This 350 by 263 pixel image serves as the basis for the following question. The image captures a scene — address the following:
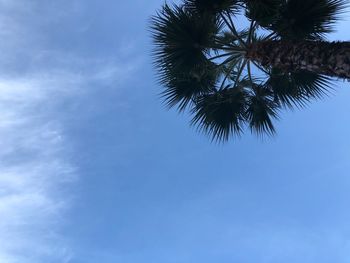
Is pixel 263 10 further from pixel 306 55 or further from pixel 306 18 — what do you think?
pixel 306 55

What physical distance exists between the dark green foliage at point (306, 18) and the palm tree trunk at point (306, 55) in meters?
0.85

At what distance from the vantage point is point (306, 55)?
397 inches

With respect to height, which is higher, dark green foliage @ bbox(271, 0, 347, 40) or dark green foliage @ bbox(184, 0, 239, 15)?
dark green foliage @ bbox(184, 0, 239, 15)

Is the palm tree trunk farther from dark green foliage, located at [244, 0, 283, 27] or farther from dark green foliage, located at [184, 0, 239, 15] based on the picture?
dark green foliage, located at [184, 0, 239, 15]

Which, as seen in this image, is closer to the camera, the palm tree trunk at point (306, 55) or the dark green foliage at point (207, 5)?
the palm tree trunk at point (306, 55)

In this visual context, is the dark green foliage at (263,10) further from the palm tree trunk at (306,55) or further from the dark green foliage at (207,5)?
the palm tree trunk at (306,55)

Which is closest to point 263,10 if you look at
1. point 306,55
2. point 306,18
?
point 306,18

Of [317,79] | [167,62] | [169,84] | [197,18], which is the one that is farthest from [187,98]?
[317,79]

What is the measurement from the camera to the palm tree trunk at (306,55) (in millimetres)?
9312

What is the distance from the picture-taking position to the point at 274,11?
11.8m

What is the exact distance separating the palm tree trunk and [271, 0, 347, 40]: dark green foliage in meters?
0.85

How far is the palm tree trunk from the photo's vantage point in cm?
931

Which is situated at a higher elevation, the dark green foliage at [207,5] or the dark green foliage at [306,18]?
Result: the dark green foliage at [207,5]

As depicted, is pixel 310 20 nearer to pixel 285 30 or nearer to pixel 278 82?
pixel 285 30
